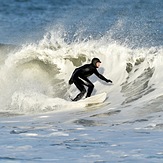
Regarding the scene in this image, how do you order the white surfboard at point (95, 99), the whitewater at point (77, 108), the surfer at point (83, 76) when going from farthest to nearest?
the surfer at point (83, 76) → the white surfboard at point (95, 99) → the whitewater at point (77, 108)

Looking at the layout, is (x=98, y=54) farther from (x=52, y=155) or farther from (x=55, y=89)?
(x=52, y=155)

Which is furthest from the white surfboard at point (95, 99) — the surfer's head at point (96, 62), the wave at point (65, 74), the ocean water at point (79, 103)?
the surfer's head at point (96, 62)

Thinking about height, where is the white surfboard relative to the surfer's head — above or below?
below

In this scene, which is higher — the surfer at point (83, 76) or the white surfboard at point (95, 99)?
the surfer at point (83, 76)

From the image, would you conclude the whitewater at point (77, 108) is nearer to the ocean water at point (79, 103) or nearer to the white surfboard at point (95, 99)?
the ocean water at point (79, 103)

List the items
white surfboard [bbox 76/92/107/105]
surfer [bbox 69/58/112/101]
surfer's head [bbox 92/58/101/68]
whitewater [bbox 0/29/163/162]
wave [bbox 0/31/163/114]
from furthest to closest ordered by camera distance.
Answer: wave [bbox 0/31/163/114], surfer [bbox 69/58/112/101], surfer's head [bbox 92/58/101/68], white surfboard [bbox 76/92/107/105], whitewater [bbox 0/29/163/162]

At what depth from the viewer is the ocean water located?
9.35m

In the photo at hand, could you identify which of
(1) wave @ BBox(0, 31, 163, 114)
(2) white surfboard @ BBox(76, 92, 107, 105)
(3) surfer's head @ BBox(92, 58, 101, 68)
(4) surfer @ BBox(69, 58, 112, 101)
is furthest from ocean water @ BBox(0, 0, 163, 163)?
(3) surfer's head @ BBox(92, 58, 101, 68)

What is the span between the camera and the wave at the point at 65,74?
50.8 ft

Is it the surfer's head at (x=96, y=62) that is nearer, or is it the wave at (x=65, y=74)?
the surfer's head at (x=96, y=62)

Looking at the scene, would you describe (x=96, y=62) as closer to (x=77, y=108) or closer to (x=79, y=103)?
(x=79, y=103)

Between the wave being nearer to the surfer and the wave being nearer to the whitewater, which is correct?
the whitewater

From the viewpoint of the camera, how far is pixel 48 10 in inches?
1868

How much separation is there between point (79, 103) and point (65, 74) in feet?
18.3
